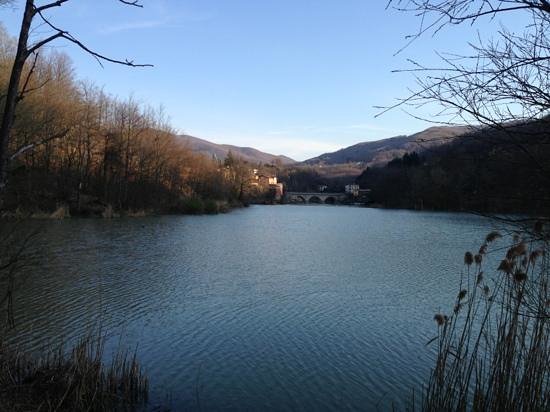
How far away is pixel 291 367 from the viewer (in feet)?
25.1

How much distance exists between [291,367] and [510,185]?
5385mm

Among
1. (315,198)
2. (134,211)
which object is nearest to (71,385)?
(134,211)

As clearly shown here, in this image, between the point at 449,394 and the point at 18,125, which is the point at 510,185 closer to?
the point at 449,394

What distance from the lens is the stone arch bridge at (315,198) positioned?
147000mm

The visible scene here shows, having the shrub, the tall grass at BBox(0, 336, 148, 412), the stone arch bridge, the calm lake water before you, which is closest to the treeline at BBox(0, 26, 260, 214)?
the shrub

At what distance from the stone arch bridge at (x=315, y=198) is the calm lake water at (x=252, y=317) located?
126 meters

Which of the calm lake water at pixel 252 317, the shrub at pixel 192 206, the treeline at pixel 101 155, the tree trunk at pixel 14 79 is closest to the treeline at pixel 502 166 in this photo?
the tree trunk at pixel 14 79

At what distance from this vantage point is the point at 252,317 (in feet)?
34.3

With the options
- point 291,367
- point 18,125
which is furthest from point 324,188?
point 291,367

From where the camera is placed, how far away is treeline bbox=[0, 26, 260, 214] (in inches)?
1257

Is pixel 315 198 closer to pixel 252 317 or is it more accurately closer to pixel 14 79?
pixel 252 317

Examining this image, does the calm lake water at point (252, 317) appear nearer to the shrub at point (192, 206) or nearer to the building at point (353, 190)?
the shrub at point (192, 206)

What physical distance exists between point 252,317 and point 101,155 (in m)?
37.9

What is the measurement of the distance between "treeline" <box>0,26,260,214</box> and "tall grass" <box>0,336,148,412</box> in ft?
66.6
